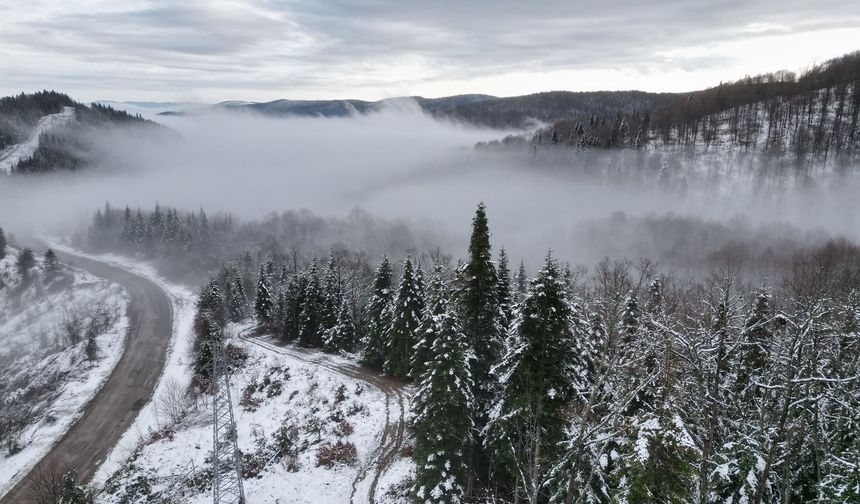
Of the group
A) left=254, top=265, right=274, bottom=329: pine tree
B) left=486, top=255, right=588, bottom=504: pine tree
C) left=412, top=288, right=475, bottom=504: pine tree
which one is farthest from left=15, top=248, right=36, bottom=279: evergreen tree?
left=486, top=255, right=588, bottom=504: pine tree

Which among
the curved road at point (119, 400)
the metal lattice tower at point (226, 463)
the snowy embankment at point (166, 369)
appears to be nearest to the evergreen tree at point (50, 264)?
the snowy embankment at point (166, 369)

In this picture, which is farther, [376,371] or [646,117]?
[646,117]

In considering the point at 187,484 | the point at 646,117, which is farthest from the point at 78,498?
the point at 646,117

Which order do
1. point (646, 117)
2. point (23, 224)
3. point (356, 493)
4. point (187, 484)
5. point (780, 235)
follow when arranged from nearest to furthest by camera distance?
point (356, 493), point (187, 484), point (780, 235), point (646, 117), point (23, 224)

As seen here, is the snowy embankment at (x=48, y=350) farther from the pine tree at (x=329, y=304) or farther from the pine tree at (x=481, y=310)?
the pine tree at (x=481, y=310)

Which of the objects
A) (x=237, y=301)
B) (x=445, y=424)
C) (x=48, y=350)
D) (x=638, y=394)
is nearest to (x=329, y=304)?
(x=237, y=301)

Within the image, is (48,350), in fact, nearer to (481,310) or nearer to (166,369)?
(166,369)

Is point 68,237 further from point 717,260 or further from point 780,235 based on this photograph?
point 780,235

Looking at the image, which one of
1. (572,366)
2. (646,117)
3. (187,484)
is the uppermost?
(646,117)
